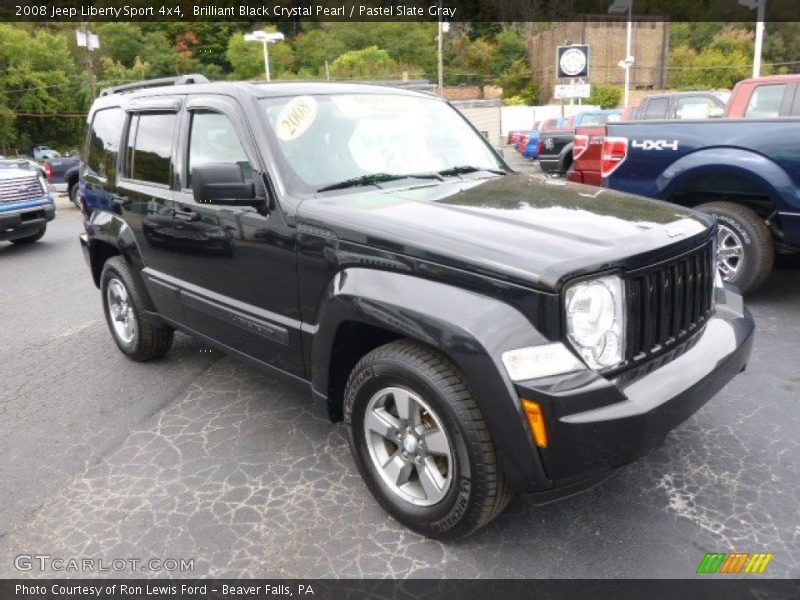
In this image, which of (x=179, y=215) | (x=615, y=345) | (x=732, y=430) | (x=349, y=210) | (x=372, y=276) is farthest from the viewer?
(x=179, y=215)

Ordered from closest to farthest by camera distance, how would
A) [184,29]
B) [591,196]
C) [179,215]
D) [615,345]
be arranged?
[615,345], [591,196], [179,215], [184,29]

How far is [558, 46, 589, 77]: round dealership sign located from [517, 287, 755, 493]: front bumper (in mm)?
34503

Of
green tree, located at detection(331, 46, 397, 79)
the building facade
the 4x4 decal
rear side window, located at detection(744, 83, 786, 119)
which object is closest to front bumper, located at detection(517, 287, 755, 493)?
the 4x4 decal

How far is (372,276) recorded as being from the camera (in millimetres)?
2627

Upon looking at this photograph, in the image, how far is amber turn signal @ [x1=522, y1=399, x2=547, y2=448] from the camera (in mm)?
2152

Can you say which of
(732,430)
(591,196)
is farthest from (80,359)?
(732,430)

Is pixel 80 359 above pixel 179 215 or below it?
below

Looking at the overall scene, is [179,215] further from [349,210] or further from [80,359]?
[80,359]

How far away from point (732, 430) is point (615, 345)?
5.20 ft

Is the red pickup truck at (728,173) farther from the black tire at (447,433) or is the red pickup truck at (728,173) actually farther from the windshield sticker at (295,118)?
the black tire at (447,433)

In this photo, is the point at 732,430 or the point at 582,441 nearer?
the point at 582,441

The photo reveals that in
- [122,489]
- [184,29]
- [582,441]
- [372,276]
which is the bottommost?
[122,489]

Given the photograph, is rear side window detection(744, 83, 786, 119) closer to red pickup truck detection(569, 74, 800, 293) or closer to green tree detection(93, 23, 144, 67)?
red pickup truck detection(569, 74, 800, 293)
